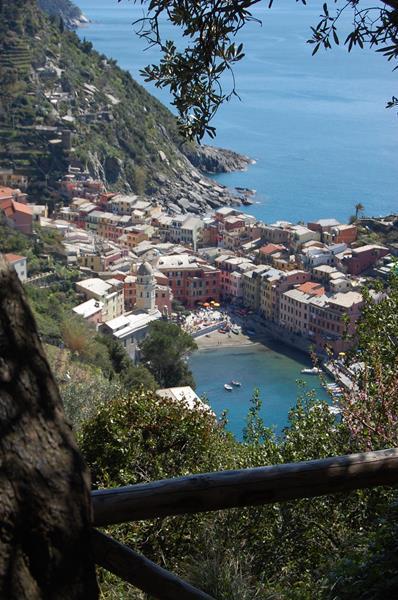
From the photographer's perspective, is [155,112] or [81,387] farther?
[155,112]

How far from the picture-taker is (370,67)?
69.0m

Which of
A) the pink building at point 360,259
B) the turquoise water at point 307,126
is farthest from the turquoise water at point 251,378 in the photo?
the turquoise water at point 307,126

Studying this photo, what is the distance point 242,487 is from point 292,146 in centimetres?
4049

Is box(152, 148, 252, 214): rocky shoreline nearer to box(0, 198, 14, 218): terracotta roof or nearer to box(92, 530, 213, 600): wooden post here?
box(0, 198, 14, 218): terracotta roof

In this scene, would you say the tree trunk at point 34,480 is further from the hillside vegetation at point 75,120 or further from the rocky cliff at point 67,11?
the rocky cliff at point 67,11

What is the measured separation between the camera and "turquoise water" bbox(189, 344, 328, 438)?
51.8ft

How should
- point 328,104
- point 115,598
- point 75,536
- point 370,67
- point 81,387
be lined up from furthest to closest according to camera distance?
point 370,67 → point 328,104 → point 81,387 → point 115,598 → point 75,536

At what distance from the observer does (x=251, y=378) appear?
17.4 m

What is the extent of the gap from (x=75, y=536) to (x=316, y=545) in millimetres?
1808

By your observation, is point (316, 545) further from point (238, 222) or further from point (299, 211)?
point (299, 211)

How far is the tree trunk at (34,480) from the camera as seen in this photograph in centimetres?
82

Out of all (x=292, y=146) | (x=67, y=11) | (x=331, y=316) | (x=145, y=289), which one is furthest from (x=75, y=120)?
(x=67, y=11)

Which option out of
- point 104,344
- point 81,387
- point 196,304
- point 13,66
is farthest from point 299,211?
point 81,387

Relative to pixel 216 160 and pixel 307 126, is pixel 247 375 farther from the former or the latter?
pixel 307 126
